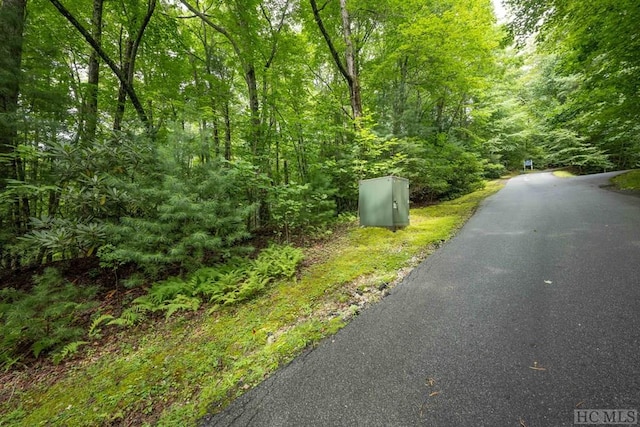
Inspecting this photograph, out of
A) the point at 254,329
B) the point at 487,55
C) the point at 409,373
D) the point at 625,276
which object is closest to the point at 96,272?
the point at 254,329

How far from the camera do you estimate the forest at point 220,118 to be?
11.5 ft

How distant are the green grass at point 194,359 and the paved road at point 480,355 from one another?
0.23 meters

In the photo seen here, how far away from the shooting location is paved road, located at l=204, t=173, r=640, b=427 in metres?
1.48

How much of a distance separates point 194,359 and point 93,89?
6364 mm

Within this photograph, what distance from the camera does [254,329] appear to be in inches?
102

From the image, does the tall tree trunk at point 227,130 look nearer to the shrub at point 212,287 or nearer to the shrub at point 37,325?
the shrub at point 212,287

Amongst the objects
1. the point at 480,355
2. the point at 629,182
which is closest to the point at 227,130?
the point at 480,355

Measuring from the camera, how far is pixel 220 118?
8.06 metres

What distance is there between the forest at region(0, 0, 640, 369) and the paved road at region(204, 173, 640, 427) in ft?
6.17

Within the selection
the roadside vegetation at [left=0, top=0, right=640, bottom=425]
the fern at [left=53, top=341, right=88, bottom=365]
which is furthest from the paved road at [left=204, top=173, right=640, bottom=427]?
the fern at [left=53, top=341, right=88, bottom=365]

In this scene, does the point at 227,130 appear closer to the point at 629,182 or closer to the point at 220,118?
the point at 220,118

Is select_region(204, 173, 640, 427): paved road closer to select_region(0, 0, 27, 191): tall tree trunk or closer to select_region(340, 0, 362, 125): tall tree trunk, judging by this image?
select_region(0, 0, 27, 191): tall tree trunk

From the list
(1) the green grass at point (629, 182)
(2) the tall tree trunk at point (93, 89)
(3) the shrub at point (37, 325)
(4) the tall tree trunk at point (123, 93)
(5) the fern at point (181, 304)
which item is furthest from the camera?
(1) the green grass at point (629, 182)

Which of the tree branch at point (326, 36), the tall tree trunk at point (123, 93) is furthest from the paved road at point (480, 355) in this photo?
the tree branch at point (326, 36)
